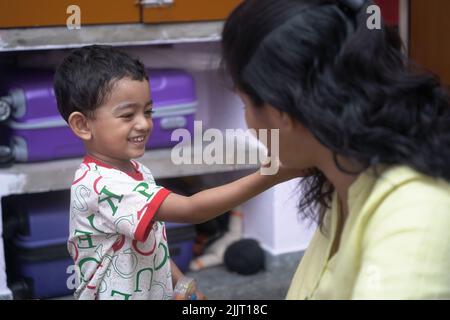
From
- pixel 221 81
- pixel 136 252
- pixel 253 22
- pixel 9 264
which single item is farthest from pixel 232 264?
pixel 253 22

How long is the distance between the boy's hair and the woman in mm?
570

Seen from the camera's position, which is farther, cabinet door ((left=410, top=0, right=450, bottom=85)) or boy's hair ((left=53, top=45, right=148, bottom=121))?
cabinet door ((left=410, top=0, right=450, bottom=85))

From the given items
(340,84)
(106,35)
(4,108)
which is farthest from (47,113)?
(340,84)

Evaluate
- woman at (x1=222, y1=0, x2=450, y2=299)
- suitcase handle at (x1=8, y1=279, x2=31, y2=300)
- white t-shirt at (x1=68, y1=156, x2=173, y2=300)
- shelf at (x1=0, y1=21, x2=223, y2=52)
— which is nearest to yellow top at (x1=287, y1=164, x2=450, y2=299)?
woman at (x1=222, y1=0, x2=450, y2=299)

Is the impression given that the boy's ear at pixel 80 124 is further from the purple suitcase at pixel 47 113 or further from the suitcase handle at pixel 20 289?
the suitcase handle at pixel 20 289

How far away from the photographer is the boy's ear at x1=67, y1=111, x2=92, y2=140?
150cm

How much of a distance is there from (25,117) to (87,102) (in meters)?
1.00

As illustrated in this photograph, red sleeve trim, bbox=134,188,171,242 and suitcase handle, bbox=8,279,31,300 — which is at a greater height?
Result: red sleeve trim, bbox=134,188,171,242

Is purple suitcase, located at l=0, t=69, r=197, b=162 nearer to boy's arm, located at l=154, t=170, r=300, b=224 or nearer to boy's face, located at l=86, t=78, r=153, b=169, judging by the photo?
boy's face, located at l=86, t=78, r=153, b=169

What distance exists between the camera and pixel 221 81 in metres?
1.07

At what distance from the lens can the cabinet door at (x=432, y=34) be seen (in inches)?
97.1

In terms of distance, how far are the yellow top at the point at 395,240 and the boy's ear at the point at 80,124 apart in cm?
75

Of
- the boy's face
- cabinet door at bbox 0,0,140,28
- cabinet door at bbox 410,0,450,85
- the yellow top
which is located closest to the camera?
the yellow top

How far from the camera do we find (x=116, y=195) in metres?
1.37
